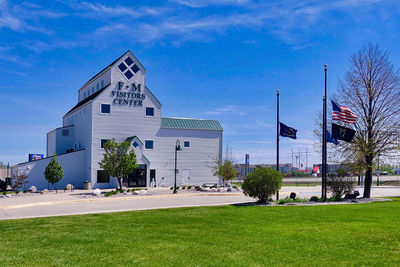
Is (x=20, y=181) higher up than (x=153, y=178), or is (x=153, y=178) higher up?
(x=20, y=181)

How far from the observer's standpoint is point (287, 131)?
28359 millimetres

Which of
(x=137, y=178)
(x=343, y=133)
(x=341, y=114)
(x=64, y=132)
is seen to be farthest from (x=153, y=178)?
(x=341, y=114)

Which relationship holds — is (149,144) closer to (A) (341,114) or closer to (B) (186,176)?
(B) (186,176)

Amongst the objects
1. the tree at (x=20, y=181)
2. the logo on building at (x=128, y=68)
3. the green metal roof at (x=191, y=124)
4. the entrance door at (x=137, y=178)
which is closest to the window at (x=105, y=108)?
the logo on building at (x=128, y=68)

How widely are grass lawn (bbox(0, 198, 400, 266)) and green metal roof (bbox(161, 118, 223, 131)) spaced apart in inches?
1260

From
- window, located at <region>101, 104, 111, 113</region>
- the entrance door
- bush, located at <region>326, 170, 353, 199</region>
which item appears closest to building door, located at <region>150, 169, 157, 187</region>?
the entrance door

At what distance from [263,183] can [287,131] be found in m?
5.92

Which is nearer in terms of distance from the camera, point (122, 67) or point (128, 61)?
point (122, 67)

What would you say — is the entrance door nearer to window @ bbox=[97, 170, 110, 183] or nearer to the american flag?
window @ bbox=[97, 170, 110, 183]

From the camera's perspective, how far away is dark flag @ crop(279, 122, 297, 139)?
92.8 ft

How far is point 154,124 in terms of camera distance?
1848 inches

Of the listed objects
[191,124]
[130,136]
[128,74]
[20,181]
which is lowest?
[20,181]

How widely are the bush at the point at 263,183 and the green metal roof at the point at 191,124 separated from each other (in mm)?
25146

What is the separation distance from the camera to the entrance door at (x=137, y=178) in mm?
44812
